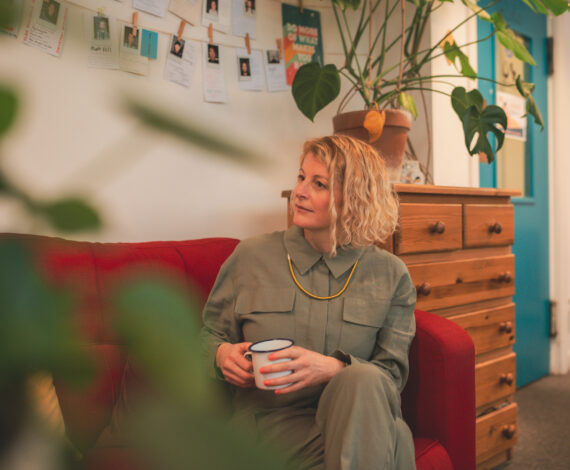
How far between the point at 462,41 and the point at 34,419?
2.42m

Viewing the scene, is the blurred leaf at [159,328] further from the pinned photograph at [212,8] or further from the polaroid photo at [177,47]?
the pinned photograph at [212,8]

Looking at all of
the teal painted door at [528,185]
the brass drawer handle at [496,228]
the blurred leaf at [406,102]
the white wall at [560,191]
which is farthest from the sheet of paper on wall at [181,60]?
the white wall at [560,191]

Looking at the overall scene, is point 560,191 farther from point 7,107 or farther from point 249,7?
point 7,107

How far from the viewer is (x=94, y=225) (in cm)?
15

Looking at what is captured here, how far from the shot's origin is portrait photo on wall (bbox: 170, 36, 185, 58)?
62.9 inches

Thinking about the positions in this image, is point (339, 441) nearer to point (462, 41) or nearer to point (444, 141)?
point (444, 141)

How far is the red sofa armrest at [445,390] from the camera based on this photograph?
1.14 meters

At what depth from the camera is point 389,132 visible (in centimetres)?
159

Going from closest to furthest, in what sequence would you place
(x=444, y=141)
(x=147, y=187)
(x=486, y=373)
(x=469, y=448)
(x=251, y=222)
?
(x=469, y=448), (x=147, y=187), (x=486, y=373), (x=251, y=222), (x=444, y=141)

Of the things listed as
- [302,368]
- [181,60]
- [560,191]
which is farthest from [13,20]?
[560,191]

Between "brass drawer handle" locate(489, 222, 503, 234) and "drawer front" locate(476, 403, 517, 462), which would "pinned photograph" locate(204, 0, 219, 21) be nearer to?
"brass drawer handle" locate(489, 222, 503, 234)

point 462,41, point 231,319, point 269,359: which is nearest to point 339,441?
point 269,359

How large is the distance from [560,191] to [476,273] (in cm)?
156

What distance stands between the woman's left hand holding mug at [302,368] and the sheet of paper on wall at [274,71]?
1.14 metres
